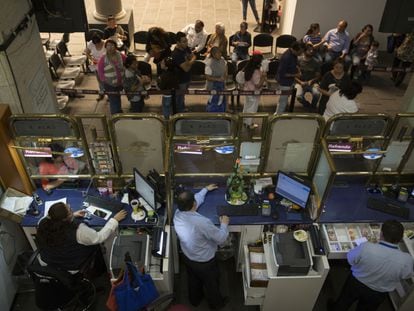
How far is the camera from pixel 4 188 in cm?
467

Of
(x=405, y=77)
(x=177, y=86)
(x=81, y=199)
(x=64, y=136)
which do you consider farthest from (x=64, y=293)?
(x=405, y=77)

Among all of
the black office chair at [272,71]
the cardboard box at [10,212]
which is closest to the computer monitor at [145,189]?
the cardboard box at [10,212]

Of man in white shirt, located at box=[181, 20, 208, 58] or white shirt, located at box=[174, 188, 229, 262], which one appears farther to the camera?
man in white shirt, located at box=[181, 20, 208, 58]

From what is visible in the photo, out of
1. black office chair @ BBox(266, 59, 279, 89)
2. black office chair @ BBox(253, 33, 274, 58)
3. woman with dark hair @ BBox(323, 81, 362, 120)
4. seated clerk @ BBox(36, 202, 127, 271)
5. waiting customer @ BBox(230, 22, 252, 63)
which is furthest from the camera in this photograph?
black office chair @ BBox(253, 33, 274, 58)

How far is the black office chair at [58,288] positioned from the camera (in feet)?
12.6

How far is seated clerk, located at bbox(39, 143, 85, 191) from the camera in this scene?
4.88 metres

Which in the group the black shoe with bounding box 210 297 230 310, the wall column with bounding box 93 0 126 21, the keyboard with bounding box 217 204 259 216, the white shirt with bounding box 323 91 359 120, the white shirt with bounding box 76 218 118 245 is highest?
the white shirt with bounding box 323 91 359 120

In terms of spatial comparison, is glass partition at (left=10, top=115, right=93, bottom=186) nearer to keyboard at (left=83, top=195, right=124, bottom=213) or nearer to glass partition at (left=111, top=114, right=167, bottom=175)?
keyboard at (left=83, top=195, right=124, bottom=213)

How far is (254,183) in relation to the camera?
5.04 meters

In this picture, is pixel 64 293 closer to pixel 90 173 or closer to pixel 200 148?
pixel 90 173

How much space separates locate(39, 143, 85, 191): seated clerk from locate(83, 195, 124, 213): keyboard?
0.41m

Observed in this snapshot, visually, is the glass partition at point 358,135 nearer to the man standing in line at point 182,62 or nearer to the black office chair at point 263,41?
the man standing in line at point 182,62

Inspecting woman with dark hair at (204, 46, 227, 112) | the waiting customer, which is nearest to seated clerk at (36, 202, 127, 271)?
woman with dark hair at (204, 46, 227, 112)

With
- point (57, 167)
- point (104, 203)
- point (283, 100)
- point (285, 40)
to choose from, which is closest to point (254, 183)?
point (104, 203)
